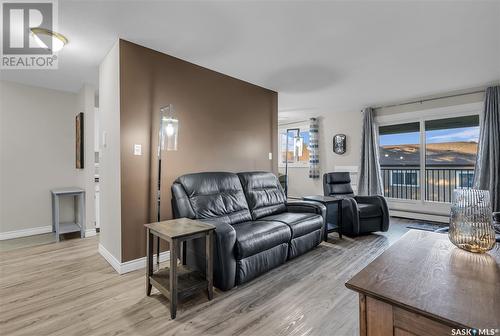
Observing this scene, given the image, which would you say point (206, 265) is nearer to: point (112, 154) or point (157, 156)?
point (157, 156)

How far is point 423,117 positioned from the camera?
4742 millimetres

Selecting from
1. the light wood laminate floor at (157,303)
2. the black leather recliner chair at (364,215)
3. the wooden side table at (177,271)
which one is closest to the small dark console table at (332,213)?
the black leather recliner chair at (364,215)

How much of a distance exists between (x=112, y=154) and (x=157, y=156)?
47 centimetres

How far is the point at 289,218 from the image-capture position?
2.80 metres

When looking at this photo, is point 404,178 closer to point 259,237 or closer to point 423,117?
point 423,117

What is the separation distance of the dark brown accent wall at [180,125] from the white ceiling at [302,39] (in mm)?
202

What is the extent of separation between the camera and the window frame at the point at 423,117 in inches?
166

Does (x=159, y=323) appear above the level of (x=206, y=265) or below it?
below

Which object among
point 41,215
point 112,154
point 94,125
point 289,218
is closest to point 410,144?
point 289,218

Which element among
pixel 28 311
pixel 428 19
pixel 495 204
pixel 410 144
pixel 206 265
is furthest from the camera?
pixel 410 144

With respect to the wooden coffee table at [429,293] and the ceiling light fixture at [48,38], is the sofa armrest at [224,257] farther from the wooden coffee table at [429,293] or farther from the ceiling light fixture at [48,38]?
the ceiling light fixture at [48,38]

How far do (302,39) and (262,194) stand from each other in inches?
74.2

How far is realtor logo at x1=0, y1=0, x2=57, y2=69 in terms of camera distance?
204 cm

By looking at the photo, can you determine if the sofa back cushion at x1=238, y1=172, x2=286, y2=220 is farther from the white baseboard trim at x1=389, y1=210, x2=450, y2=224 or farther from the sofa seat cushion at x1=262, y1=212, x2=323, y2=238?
the white baseboard trim at x1=389, y1=210, x2=450, y2=224
